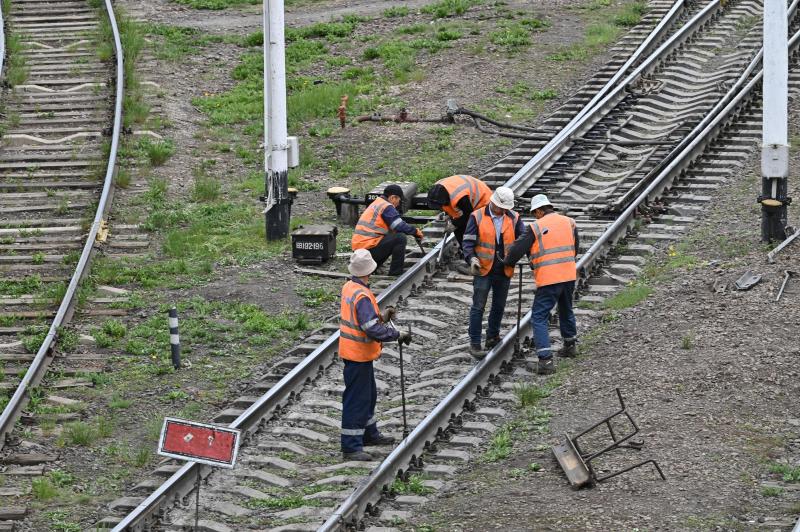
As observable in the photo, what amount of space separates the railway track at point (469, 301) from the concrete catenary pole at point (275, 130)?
2430 mm

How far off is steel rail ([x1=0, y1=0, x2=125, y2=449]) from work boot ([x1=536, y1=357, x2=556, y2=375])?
4.92m

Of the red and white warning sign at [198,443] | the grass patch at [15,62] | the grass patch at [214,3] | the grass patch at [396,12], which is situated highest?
the grass patch at [214,3]

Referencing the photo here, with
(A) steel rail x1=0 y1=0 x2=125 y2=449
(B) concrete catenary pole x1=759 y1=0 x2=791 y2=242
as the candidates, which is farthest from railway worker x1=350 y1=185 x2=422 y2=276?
(B) concrete catenary pole x1=759 y1=0 x2=791 y2=242

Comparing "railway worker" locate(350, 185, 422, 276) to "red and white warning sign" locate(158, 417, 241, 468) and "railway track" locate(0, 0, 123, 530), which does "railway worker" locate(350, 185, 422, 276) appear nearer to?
"railway track" locate(0, 0, 123, 530)

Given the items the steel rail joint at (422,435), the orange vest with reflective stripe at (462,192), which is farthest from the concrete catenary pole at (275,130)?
the steel rail joint at (422,435)

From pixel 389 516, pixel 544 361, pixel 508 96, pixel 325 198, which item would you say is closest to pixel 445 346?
pixel 544 361

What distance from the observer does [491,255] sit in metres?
14.1

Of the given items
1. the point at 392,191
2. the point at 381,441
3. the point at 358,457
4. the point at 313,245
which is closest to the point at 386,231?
the point at 392,191

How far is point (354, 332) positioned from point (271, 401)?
158 cm

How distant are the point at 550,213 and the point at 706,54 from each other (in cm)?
1170

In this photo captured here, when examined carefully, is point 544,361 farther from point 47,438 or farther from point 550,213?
point 47,438

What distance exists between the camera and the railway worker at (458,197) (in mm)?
15898

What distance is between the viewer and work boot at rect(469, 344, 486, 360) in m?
14.2

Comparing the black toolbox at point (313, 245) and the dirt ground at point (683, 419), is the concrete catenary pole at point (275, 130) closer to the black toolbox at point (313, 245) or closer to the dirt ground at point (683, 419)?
the black toolbox at point (313, 245)
